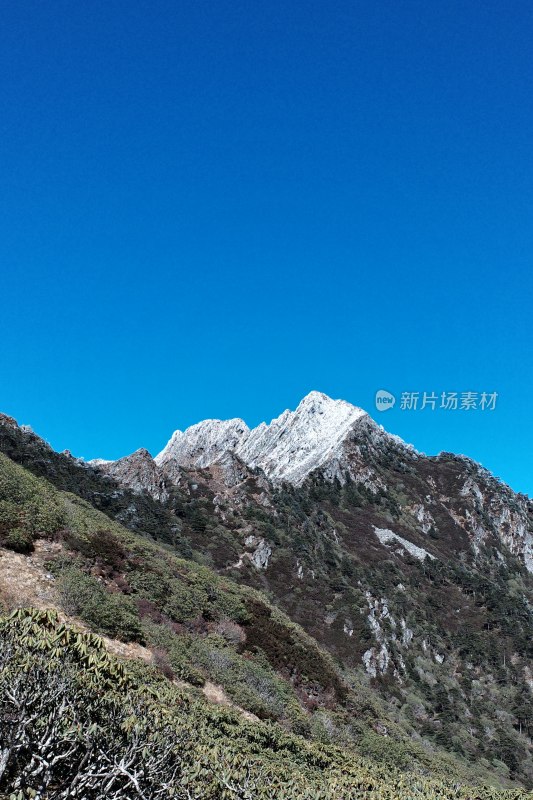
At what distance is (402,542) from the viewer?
311 ft

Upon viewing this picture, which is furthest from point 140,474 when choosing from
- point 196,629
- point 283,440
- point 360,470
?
point 283,440

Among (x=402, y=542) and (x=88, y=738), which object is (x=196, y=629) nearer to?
(x=88, y=738)

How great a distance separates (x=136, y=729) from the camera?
6.39m

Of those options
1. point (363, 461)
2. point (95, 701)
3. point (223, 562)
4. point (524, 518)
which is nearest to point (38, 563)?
point (95, 701)

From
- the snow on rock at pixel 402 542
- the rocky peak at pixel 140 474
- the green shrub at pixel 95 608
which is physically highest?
the snow on rock at pixel 402 542

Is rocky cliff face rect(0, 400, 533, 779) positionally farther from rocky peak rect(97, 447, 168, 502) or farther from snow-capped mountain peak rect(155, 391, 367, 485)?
snow-capped mountain peak rect(155, 391, 367, 485)

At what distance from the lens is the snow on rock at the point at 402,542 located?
9262 cm

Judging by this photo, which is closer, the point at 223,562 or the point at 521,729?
the point at 521,729

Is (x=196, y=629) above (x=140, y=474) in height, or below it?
below

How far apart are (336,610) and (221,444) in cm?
8307

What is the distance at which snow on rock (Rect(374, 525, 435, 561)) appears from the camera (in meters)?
92.6

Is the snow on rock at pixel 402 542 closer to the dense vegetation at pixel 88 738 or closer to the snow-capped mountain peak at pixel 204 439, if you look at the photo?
the snow-capped mountain peak at pixel 204 439

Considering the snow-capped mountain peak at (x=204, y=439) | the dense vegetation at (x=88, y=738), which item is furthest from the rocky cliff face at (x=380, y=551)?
the dense vegetation at (x=88, y=738)

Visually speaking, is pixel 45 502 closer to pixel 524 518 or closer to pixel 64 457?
pixel 64 457
